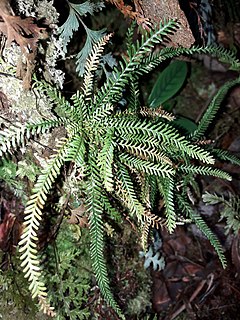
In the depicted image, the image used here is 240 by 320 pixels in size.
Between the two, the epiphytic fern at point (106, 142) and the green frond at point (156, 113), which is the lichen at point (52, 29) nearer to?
the epiphytic fern at point (106, 142)

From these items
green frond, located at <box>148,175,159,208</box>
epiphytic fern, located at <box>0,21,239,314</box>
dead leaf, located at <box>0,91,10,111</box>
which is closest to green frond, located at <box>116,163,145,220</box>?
epiphytic fern, located at <box>0,21,239,314</box>

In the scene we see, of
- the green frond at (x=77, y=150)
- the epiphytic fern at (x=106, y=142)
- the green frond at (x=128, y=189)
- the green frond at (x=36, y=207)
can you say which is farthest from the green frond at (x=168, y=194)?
the green frond at (x=36, y=207)

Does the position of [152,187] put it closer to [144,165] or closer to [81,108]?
[144,165]

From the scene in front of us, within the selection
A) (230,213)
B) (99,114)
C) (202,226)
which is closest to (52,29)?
(99,114)

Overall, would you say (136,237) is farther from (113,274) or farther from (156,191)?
(156,191)

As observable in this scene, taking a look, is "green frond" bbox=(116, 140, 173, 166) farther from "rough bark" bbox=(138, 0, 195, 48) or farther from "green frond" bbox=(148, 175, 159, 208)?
"rough bark" bbox=(138, 0, 195, 48)

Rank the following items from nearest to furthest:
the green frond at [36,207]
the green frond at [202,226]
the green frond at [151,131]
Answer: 1. the green frond at [36,207]
2. the green frond at [151,131]
3. the green frond at [202,226]

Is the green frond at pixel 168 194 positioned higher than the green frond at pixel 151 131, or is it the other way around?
the green frond at pixel 151 131

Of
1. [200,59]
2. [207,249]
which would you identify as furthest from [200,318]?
[200,59]
